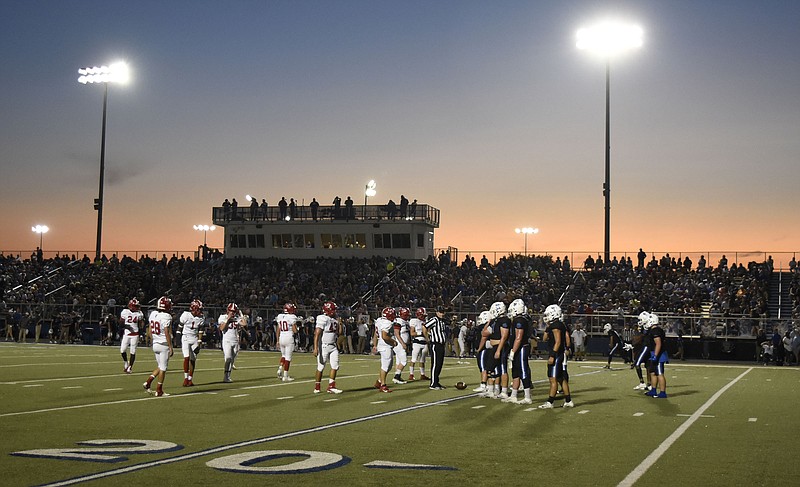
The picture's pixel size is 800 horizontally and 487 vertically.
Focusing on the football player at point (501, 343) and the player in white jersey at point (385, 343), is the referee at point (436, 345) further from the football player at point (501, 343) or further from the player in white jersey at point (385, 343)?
the football player at point (501, 343)

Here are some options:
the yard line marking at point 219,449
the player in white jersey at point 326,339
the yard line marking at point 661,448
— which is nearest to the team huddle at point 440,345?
the player in white jersey at point 326,339

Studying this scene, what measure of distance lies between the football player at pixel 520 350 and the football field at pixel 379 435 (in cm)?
52

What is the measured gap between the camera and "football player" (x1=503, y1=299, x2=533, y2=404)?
1598 centimetres

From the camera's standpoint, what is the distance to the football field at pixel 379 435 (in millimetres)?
8898

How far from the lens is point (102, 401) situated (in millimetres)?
15664

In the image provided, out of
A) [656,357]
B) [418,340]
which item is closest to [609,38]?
[418,340]

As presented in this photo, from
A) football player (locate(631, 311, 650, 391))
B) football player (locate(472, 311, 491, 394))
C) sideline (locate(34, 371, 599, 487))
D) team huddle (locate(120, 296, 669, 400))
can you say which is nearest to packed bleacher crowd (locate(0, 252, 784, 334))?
football player (locate(631, 311, 650, 391))

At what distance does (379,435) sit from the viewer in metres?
11.8

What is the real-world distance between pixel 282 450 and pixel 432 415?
4331mm

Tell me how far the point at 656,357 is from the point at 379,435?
8.42 meters

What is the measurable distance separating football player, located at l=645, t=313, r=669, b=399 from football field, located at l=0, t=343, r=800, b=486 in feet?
0.98

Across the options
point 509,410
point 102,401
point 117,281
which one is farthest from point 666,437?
point 117,281

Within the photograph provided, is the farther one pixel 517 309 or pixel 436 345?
pixel 436 345

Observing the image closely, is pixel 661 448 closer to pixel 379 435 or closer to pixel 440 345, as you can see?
pixel 379 435
